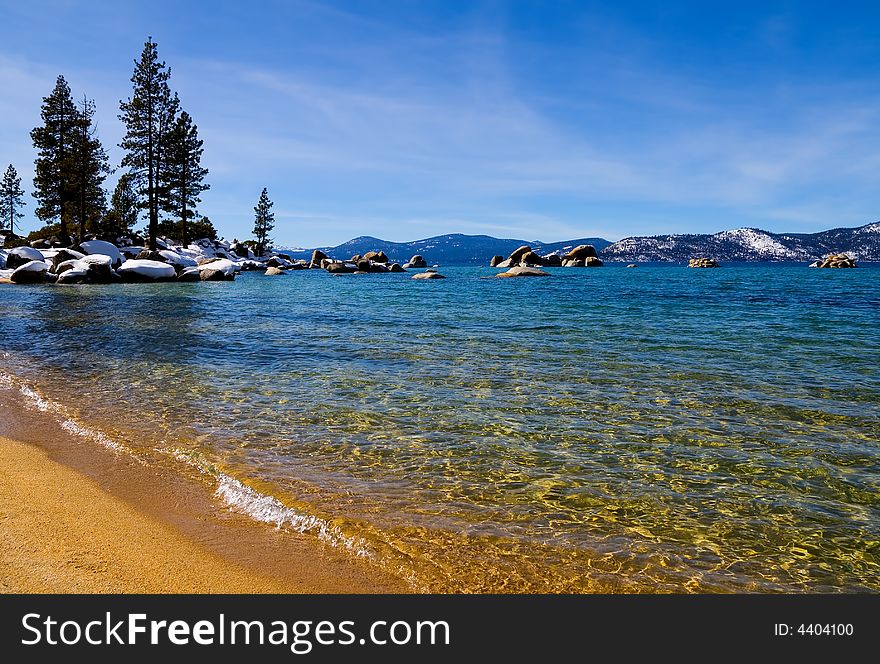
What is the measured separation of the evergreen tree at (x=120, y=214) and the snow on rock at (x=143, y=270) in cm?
1588

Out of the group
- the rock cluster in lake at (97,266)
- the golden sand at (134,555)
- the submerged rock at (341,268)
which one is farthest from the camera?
the submerged rock at (341,268)

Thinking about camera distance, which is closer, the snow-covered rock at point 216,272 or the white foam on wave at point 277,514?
the white foam on wave at point 277,514

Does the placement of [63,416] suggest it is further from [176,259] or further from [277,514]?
[176,259]

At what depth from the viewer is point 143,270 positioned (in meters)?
44.4

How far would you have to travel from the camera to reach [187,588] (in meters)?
3.80

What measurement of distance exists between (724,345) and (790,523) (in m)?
11.4

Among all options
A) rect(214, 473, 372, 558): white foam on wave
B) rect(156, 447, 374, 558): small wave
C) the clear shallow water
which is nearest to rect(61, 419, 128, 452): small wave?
the clear shallow water

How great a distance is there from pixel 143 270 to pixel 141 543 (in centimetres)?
4640

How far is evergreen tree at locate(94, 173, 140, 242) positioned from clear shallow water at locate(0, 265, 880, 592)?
50.7m

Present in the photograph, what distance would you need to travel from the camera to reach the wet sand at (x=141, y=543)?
12.6 ft

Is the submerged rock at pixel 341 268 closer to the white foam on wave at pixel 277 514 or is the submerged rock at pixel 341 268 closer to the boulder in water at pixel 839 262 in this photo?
Answer: the white foam on wave at pixel 277 514

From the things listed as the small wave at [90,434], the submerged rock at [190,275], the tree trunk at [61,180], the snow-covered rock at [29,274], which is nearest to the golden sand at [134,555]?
the small wave at [90,434]
